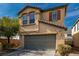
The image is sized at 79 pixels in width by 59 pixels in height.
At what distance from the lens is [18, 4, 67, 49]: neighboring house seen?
6066 millimetres

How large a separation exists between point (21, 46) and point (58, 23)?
4.44 ft

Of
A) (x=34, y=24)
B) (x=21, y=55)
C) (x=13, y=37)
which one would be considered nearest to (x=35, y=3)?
(x=34, y=24)

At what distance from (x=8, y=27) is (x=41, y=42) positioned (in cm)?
112

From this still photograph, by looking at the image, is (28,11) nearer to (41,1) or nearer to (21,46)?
(41,1)

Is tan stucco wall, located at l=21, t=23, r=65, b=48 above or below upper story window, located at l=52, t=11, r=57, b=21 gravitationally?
below

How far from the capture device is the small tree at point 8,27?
19.9ft

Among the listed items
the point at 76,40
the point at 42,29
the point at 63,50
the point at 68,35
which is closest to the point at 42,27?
the point at 42,29

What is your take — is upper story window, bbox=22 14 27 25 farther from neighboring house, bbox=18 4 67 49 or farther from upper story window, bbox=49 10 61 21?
upper story window, bbox=49 10 61 21

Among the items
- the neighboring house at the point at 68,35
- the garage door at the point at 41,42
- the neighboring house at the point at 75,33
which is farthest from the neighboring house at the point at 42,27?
the neighboring house at the point at 75,33

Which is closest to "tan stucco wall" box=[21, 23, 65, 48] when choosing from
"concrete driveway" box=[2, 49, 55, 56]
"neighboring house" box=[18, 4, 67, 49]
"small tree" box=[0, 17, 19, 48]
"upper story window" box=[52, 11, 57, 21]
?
"neighboring house" box=[18, 4, 67, 49]

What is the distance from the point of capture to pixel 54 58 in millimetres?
5992

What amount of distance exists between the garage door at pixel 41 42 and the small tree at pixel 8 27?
44 centimetres

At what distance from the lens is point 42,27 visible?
614cm

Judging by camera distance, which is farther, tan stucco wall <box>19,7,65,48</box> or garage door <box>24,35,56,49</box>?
garage door <box>24,35,56,49</box>
